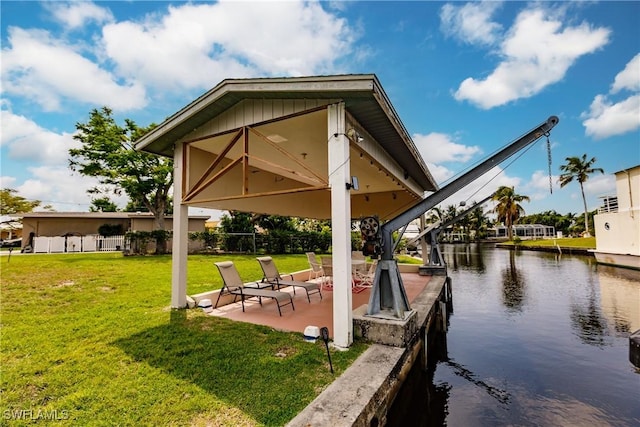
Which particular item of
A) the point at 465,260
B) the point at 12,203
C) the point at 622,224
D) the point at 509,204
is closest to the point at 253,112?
the point at 622,224

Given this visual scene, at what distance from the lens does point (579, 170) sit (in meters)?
39.3

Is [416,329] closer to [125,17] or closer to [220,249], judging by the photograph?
[125,17]

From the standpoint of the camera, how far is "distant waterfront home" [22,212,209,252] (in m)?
21.0

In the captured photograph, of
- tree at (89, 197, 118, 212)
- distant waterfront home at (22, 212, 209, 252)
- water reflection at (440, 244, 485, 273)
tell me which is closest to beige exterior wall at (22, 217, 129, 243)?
distant waterfront home at (22, 212, 209, 252)

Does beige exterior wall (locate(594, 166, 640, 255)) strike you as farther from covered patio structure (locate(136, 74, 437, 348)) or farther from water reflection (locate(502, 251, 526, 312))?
covered patio structure (locate(136, 74, 437, 348))

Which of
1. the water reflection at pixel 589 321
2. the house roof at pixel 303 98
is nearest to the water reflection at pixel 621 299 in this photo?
the water reflection at pixel 589 321

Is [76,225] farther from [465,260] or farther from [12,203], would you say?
[465,260]

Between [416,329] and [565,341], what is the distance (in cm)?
554

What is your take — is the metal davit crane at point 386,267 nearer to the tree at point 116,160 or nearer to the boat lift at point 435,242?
the boat lift at point 435,242

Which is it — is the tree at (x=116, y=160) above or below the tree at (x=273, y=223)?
above

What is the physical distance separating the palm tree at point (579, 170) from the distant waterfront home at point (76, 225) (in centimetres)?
4632

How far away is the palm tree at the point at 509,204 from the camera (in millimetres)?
48125

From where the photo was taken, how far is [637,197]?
1975 centimetres

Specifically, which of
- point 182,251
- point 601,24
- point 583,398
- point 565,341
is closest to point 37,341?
point 182,251
